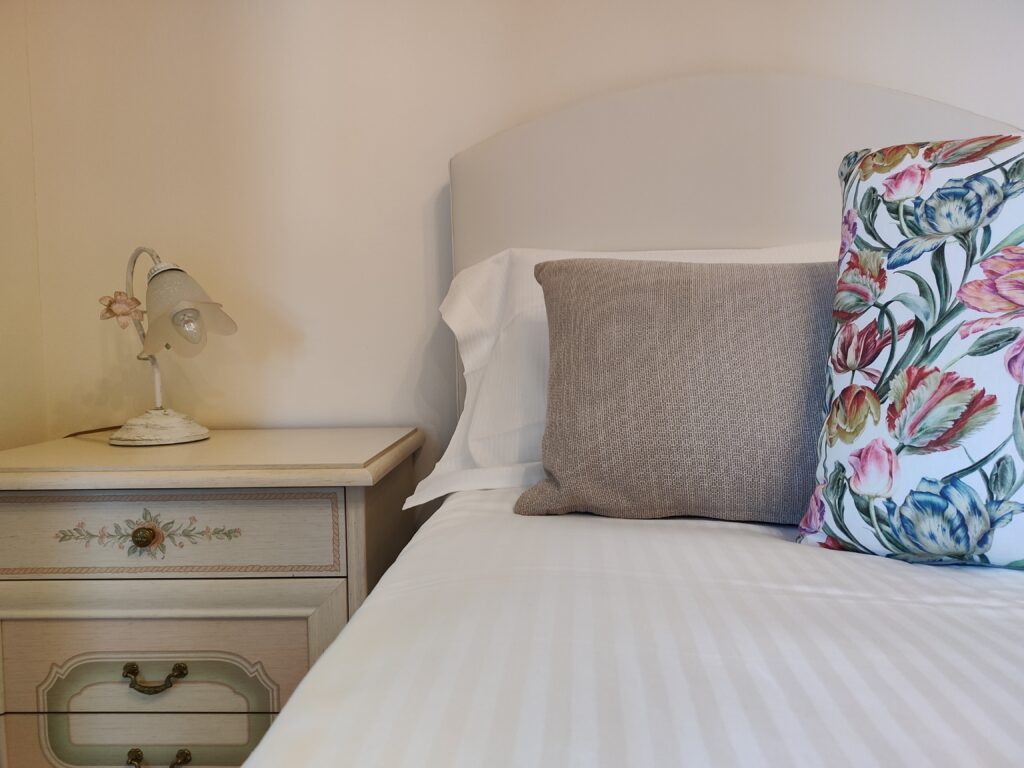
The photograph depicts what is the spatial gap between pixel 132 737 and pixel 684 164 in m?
1.31

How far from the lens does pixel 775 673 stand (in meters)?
0.44

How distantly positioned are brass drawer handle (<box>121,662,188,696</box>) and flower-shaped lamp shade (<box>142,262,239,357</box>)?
525 mm

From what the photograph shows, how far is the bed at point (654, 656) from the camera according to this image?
374 mm

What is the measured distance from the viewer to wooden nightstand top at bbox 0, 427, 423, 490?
104cm

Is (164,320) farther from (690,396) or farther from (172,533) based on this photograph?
(690,396)

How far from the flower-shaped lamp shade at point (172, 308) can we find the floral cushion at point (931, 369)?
1016 mm

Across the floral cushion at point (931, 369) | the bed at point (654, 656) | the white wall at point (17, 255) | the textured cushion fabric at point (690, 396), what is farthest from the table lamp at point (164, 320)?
the floral cushion at point (931, 369)

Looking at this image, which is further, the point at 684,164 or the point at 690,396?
the point at 684,164

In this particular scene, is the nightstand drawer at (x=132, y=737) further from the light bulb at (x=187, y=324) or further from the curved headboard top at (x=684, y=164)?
the curved headboard top at (x=684, y=164)

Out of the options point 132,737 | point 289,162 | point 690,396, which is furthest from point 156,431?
point 690,396

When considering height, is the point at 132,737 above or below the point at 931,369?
below

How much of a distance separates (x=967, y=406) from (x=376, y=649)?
0.55m

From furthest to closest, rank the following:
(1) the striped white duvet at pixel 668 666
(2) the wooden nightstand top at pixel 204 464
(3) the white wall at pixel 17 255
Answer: (3) the white wall at pixel 17 255
(2) the wooden nightstand top at pixel 204 464
(1) the striped white duvet at pixel 668 666

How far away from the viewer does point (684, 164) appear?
4.43ft
